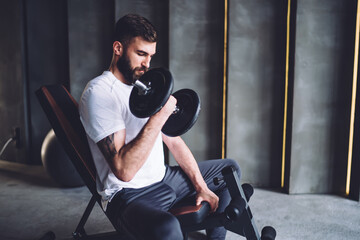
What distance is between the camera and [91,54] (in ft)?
10.0

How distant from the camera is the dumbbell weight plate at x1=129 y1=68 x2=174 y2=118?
1112mm

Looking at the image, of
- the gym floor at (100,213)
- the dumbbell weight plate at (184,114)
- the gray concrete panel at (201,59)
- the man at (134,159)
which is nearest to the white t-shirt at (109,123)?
the man at (134,159)

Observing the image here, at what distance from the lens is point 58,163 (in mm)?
2602

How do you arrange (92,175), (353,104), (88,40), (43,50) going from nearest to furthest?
1. (92,175)
2. (353,104)
3. (88,40)
4. (43,50)

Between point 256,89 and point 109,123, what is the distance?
181 centimetres

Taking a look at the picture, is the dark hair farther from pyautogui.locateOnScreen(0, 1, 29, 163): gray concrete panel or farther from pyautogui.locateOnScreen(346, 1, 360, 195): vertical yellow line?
pyautogui.locateOnScreen(0, 1, 29, 163): gray concrete panel

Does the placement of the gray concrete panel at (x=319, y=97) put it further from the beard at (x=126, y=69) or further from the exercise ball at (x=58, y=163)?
the exercise ball at (x=58, y=163)

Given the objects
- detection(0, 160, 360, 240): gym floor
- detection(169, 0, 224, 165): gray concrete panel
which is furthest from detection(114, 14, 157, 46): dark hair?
detection(169, 0, 224, 165): gray concrete panel

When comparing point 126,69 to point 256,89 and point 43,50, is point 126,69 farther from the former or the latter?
point 43,50

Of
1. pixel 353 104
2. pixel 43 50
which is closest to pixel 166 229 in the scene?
pixel 353 104

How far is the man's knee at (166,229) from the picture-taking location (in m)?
0.96

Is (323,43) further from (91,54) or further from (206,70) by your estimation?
(91,54)

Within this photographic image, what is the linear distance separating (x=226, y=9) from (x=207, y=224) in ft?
6.78

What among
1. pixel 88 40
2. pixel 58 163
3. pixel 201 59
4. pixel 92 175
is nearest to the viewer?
pixel 92 175
